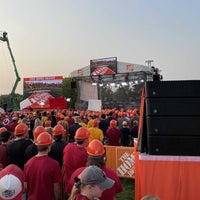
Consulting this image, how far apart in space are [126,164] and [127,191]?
133 centimetres

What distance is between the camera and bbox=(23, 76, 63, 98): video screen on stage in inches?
1834

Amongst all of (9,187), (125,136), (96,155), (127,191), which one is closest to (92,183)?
(9,187)

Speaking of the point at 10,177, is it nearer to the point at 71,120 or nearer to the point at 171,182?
the point at 171,182

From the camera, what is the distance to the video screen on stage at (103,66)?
37.1 meters

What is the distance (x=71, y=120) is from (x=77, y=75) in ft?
82.0

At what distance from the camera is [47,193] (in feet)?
13.9

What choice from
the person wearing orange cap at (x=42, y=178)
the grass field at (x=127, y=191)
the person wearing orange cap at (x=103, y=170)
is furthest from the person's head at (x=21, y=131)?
the grass field at (x=127, y=191)

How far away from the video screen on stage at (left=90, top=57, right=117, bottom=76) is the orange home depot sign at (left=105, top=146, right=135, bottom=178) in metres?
27.8

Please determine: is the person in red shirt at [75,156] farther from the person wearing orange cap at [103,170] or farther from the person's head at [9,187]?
the person's head at [9,187]

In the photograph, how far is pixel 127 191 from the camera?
779 centimetres

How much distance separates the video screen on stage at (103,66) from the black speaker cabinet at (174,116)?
32.7 metres

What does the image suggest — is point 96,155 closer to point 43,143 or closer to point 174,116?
point 43,143

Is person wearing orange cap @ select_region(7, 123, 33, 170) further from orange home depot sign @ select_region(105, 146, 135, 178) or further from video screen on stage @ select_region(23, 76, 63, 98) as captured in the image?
video screen on stage @ select_region(23, 76, 63, 98)

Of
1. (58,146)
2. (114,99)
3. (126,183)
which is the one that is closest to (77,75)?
(114,99)
